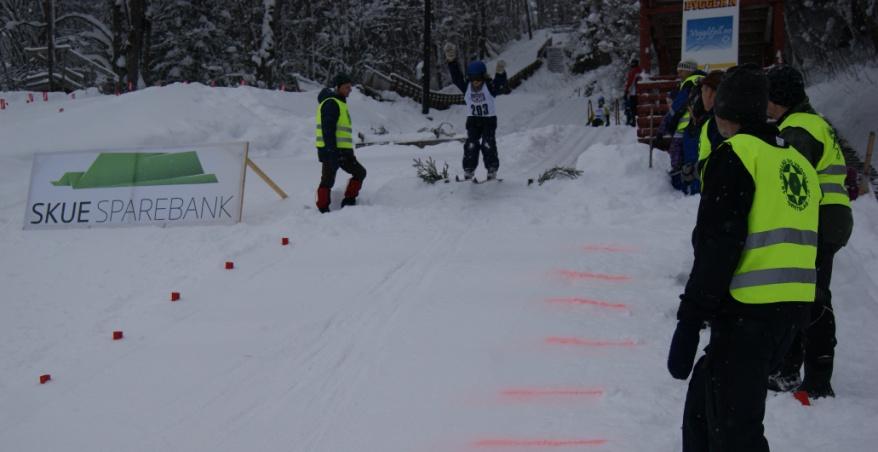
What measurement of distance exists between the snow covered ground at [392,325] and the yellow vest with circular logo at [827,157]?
1.07m

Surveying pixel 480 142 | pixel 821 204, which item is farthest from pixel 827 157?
pixel 480 142

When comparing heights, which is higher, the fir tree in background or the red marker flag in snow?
the fir tree in background

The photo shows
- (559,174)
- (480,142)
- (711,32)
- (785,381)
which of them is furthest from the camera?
(711,32)

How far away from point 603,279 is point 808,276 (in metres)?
3.52

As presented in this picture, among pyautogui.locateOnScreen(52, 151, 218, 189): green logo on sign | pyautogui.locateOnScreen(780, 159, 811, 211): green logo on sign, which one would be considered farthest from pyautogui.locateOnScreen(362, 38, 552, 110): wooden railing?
pyautogui.locateOnScreen(780, 159, 811, 211): green logo on sign

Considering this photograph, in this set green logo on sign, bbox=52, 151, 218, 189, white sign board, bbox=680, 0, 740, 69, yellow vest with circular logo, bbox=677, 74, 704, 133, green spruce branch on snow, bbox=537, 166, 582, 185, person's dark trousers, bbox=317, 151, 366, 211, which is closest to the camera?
yellow vest with circular logo, bbox=677, 74, 704, 133

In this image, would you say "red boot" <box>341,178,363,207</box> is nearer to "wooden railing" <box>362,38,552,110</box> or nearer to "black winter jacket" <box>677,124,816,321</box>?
"black winter jacket" <box>677,124,816,321</box>

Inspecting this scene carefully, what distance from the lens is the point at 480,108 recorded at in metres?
9.12

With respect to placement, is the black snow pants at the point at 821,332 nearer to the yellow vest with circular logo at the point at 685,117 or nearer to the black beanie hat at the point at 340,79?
the yellow vest with circular logo at the point at 685,117

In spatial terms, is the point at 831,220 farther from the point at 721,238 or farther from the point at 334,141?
the point at 334,141

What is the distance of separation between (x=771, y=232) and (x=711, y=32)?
11823 mm

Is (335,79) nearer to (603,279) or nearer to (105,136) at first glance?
(603,279)

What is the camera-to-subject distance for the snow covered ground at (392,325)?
12.4 ft

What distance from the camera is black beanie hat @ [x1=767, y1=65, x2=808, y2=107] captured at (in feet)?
11.6
